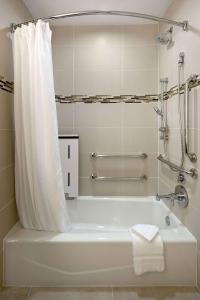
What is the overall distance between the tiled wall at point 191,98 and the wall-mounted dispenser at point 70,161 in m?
0.96

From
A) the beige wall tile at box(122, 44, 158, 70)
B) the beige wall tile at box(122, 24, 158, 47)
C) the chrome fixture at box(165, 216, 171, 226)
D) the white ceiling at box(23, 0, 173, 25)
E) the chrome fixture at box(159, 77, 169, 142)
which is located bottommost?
the chrome fixture at box(165, 216, 171, 226)

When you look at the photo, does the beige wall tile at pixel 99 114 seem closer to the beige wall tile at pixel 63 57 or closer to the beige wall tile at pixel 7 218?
the beige wall tile at pixel 63 57

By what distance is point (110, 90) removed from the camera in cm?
266

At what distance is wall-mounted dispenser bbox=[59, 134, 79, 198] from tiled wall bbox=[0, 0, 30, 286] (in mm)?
660

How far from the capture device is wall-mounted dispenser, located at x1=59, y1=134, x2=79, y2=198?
2559mm

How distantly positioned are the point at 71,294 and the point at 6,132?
1298 millimetres

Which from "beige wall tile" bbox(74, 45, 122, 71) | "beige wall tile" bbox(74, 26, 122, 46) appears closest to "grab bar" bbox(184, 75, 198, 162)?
"beige wall tile" bbox(74, 45, 122, 71)

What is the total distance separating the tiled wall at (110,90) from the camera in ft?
8.63

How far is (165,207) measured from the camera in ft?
7.88

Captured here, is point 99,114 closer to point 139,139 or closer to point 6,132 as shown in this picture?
point 139,139

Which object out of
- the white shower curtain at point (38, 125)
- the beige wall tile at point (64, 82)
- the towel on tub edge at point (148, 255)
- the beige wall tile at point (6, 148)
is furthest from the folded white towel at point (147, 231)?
the beige wall tile at point (64, 82)

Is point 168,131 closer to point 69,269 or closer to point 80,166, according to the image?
point 80,166

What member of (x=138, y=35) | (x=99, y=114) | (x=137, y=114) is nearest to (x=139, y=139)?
(x=137, y=114)

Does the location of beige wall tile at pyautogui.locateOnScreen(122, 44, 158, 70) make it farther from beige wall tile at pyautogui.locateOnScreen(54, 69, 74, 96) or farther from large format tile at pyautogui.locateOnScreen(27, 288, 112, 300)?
large format tile at pyautogui.locateOnScreen(27, 288, 112, 300)
